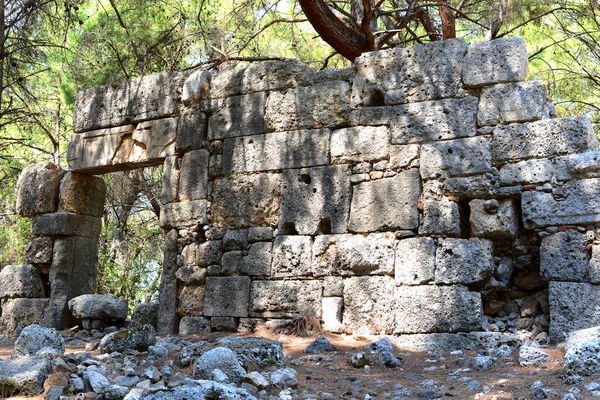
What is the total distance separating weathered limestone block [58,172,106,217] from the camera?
29.4 ft

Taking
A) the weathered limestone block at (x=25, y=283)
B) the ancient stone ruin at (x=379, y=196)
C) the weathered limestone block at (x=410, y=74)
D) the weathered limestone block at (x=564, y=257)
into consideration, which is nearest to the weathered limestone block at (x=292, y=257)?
the ancient stone ruin at (x=379, y=196)

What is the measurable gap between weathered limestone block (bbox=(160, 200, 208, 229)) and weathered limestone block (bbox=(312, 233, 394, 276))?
1438 millimetres

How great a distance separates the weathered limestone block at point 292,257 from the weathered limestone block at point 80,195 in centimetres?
317

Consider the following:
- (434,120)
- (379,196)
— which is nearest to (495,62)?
(434,120)

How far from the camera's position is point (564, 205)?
6031mm

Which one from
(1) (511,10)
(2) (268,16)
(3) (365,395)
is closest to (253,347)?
(3) (365,395)

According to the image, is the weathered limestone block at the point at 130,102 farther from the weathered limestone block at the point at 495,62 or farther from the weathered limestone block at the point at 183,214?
the weathered limestone block at the point at 495,62

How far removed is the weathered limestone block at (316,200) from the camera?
6910 mm

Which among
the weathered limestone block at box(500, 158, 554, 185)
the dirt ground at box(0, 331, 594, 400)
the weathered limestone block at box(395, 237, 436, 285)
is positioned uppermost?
the weathered limestone block at box(500, 158, 554, 185)

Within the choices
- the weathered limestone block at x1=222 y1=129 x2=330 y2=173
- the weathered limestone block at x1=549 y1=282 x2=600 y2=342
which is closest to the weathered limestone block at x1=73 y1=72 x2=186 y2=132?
the weathered limestone block at x1=222 y1=129 x2=330 y2=173

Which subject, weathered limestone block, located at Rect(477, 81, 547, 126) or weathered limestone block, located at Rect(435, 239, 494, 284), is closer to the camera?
weathered limestone block, located at Rect(435, 239, 494, 284)

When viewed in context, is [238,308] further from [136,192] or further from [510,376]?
[136,192]

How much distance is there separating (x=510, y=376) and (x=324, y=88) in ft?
11.6

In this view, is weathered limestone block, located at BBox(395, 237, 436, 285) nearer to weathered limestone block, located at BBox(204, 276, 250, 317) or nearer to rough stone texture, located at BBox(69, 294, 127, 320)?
weathered limestone block, located at BBox(204, 276, 250, 317)
